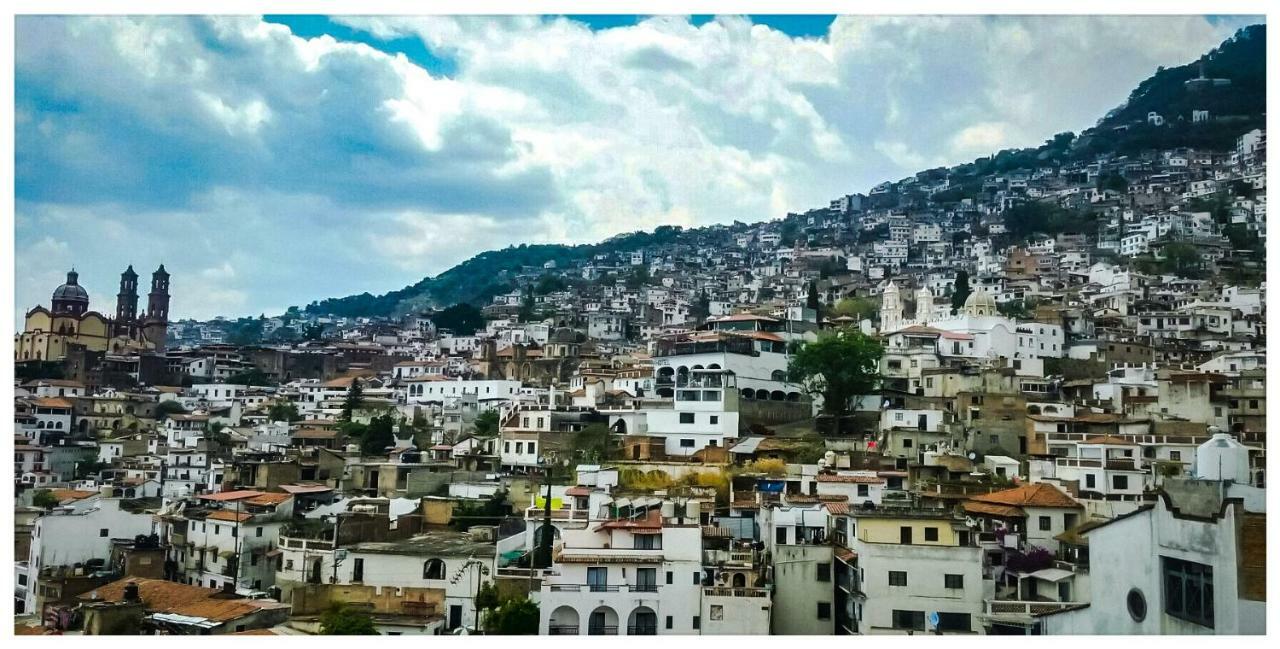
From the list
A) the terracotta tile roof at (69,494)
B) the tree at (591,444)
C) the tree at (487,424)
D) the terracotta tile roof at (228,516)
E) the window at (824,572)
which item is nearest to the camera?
the window at (824,572)

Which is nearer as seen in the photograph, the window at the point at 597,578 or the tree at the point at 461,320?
the window at the point at 597,578

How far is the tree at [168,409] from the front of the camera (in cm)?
2786

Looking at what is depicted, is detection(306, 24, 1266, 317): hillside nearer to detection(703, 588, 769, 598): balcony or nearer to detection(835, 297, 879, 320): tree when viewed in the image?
detection(835, 297, 879, 320): tree

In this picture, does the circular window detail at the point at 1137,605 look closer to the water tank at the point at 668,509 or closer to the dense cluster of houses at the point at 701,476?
the dense cluster of houses at the point at 701,476

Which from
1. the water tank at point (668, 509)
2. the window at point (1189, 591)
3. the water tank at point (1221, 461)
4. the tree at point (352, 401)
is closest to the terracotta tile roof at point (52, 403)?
the tree at point (352, 401)

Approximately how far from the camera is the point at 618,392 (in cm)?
2394

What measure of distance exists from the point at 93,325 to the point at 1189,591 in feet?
112

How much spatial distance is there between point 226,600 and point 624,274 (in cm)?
4449

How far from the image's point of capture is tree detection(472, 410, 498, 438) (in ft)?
74.3

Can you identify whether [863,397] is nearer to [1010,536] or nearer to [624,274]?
[1010,536]

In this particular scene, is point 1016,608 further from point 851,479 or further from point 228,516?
→ point 228,516

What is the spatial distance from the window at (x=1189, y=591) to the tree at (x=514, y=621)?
6.08 metres

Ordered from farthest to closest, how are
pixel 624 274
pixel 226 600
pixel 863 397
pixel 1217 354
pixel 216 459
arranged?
pixel 624 274
pixel 1217 354
pixel 863 397
pixel 216 459
pixel 226 600

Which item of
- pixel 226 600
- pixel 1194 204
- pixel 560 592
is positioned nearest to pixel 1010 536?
pixel 560 592
